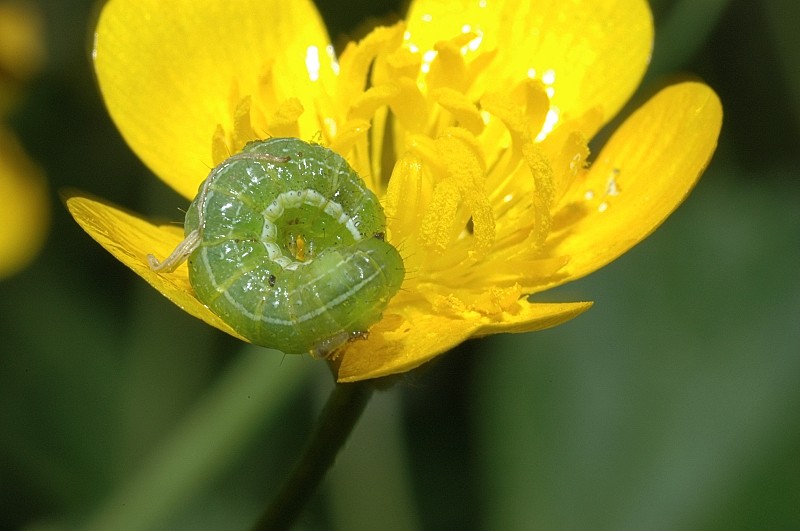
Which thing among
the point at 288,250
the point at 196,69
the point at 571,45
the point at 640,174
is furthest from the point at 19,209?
the point at 640,174

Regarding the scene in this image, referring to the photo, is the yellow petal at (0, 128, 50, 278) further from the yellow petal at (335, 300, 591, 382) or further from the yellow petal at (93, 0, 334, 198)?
the yellow petal at (335, 300, 591, 382)

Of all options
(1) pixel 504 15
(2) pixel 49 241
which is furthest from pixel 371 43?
(2) pixel 49 241

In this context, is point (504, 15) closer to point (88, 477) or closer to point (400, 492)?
point (400, 492)

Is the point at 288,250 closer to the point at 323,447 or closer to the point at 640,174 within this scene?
the point at 323,447

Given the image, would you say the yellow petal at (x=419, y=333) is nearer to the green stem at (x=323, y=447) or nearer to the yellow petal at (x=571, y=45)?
the green stem at (x=323, y=447)

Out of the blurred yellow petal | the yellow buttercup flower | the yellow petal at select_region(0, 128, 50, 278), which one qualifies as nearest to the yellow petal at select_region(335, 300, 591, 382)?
the yellow buttercup flower

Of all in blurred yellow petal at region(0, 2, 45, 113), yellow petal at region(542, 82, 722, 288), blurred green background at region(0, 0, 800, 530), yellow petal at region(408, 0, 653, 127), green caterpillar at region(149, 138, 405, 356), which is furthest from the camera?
blurred yellow petal at region(0, 2, 45, 113)

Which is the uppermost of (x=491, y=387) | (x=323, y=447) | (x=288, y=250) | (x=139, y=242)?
(x=139, y=242)
